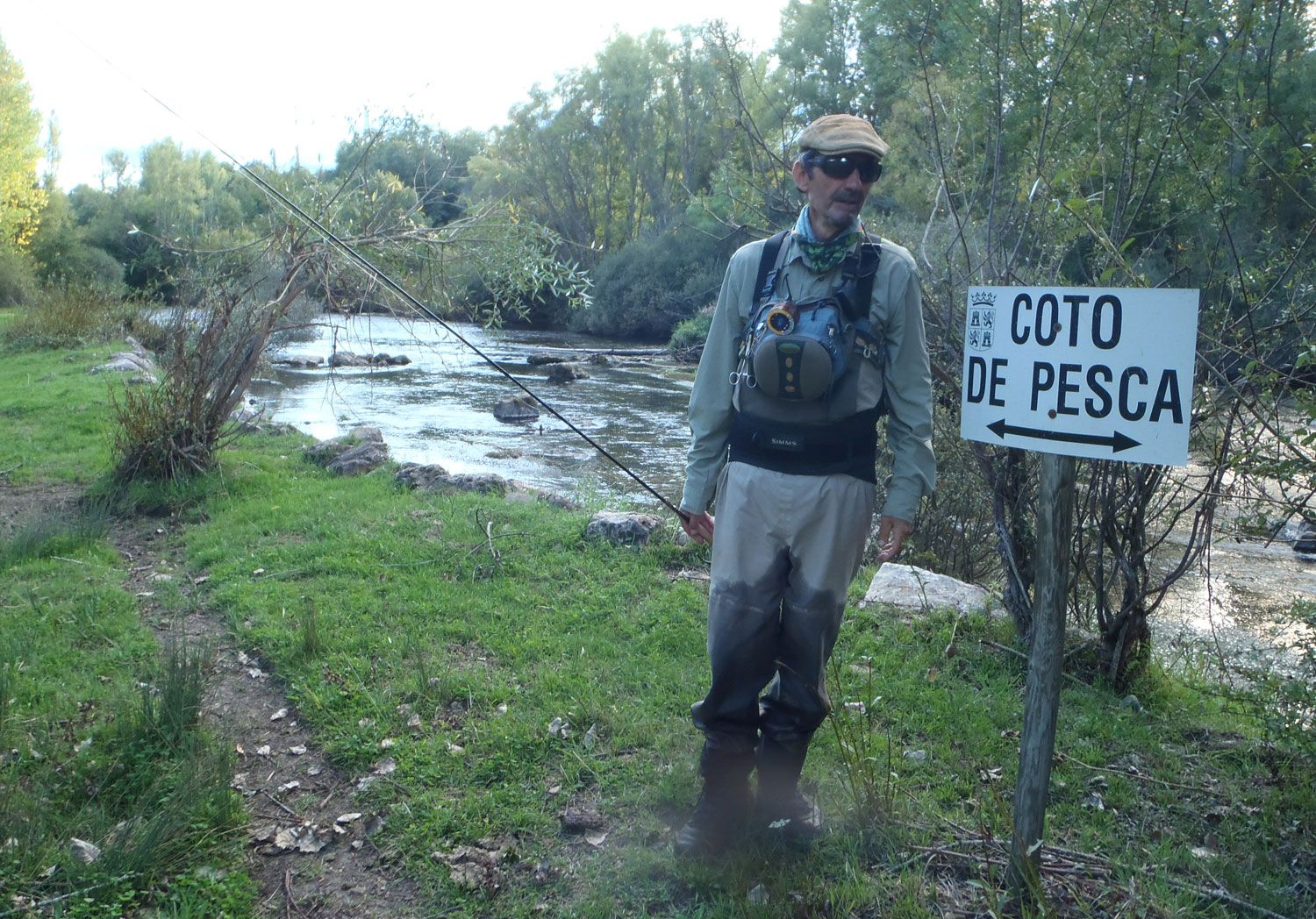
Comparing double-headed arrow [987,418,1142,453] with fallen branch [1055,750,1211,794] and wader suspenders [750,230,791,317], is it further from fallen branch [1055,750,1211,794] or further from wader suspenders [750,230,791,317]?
fallen branch [1055,750,1211,794]

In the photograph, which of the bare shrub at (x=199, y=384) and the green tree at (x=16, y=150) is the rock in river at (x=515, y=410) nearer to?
the bare shrub at (x=199, y=384)

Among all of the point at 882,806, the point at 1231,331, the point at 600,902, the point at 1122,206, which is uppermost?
the point at 1122,206

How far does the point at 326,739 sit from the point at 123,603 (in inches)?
89.0

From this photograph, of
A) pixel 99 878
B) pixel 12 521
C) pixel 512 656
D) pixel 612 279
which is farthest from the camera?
pixel 612 279

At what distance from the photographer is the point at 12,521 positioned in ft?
25.2

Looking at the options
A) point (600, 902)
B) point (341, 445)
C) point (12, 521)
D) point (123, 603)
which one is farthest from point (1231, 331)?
point (341, 445)

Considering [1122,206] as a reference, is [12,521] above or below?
below

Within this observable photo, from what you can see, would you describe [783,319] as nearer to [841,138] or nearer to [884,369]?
[884,369]

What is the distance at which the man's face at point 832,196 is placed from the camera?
3.24 m

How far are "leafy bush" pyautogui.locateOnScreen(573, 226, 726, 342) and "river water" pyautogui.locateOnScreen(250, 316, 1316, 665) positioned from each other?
8.75 m

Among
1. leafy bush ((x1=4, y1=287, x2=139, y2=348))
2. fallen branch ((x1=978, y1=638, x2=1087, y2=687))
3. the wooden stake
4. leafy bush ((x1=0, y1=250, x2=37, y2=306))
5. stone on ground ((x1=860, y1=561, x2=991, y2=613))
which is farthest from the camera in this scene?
leafy bush ((x1=0, y1=250, x2=37, y2=306))

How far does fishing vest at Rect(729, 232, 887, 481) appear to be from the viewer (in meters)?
3.13

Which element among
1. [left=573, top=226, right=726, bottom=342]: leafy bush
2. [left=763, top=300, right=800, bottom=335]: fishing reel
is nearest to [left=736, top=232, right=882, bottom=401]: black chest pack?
[left=763, top=300, right=800, bottom=335]: fishing reel

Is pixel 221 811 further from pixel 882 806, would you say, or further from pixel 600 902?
pixel 882 806
